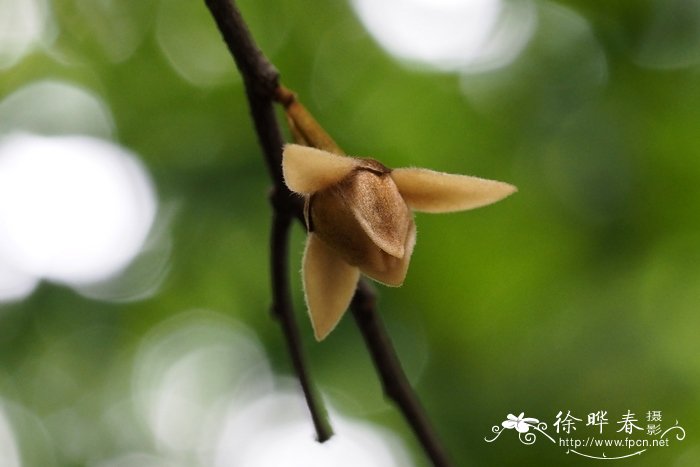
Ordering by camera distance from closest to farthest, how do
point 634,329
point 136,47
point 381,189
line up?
1. point 381,189
2. point 634,329
3. point 136,47

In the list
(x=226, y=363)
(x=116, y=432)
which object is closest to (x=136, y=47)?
(x=226, y=363)

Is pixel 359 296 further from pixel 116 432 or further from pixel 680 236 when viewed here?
pixel 116 432

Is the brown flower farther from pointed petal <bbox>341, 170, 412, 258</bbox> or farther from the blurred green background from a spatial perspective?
the blurred green background

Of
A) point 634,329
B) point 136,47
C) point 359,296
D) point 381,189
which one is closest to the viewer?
point 381,189

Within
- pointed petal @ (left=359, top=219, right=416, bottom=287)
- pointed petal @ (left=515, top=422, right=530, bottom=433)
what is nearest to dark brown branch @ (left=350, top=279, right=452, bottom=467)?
pointed petal @ (left=359, top=219, right=416, bottom=287)

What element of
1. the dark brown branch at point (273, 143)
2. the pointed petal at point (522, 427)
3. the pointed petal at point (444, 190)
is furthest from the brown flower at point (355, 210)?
the pointed petal at point (522, 427)

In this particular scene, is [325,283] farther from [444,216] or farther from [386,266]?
[444,216]
